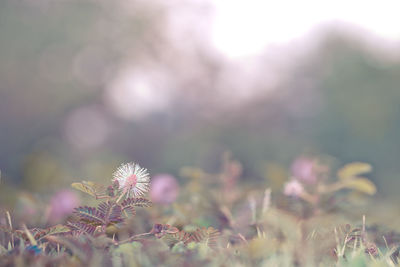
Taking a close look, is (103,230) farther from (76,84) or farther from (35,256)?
(76,84)

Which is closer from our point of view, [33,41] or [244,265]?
[244,265]

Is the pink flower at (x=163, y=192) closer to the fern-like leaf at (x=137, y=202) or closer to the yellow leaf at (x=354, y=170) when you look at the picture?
the yellow leaf at (x=354, y=170)

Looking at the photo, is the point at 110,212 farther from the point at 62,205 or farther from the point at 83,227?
the point at 62,205

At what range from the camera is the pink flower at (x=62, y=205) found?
235 cm

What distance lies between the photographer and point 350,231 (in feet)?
5.32

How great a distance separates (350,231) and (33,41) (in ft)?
37.6

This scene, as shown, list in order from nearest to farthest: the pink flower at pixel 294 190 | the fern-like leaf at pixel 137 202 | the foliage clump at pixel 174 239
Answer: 1. the foliage clump at pixel 174 239
2. the fern-like leaf at pixel 137 202
3. the pink flower at pixel 294 190

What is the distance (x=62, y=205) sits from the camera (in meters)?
2.46

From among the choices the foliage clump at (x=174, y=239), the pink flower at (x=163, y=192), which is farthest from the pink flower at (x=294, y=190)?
the pink flower at (x=163, y=192)

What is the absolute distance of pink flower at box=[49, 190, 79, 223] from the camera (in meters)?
2.35

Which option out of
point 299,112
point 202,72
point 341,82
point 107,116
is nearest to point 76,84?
point 107,116

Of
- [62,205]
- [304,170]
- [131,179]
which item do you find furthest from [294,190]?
[62,205]

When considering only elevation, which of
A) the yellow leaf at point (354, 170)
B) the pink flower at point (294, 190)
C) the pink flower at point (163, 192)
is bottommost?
the pink flower at point (294, 190)

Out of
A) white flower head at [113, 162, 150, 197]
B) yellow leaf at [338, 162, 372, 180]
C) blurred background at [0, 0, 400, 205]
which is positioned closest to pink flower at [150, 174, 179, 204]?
yellow leaf at [338, 162, 372, 180]
